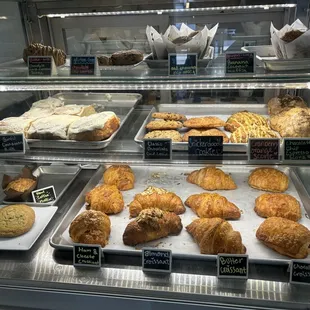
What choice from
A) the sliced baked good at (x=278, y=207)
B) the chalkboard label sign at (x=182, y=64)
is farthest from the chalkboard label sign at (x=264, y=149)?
the chalkboard label sign at (x=182, y=64)

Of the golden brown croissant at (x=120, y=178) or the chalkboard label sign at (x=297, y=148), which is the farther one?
the golden brown croissant at (x=120, y=178)

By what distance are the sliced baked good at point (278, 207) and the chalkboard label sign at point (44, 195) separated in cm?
112

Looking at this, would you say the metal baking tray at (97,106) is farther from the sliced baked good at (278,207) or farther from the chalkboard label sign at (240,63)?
the sliced baked good at (278,207)

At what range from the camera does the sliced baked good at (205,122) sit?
1893 mm

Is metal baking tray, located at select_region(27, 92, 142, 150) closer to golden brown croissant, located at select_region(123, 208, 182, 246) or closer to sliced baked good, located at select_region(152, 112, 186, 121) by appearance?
sliced baked good, located at select_region(152, 112, 186, 121)

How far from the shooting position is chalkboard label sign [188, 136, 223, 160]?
154 centimetres

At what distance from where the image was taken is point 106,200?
171cm

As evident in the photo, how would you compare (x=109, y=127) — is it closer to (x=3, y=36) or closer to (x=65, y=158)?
(x=65, y=158)

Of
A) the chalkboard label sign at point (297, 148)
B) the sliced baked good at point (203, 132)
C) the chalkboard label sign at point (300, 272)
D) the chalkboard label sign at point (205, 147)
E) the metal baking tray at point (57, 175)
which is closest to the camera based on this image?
the chalkboard label sign at point (300, 272)

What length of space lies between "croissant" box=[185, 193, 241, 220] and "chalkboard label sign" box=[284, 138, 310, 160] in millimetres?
370

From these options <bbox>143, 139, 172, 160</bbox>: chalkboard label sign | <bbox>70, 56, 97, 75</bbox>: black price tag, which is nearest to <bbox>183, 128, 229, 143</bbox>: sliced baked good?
<bbox>143, 139, 172, 160</bbox>: chalkboard label sign

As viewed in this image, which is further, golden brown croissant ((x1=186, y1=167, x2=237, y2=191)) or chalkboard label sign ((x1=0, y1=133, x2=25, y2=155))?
golden brown croissant ((x1=186, y1=167, x2=237, y2=191))

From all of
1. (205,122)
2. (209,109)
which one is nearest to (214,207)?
(205,122)

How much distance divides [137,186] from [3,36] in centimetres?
115
